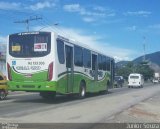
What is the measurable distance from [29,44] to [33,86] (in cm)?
226

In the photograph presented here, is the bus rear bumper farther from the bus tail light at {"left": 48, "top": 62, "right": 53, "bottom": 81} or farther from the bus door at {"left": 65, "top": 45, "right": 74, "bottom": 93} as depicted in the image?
the bus door at {"left": 65, "top": 45, "right": 74, "bottom": 93}

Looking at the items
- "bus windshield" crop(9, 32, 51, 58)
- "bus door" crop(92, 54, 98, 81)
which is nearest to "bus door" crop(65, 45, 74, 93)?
"bus windshield" crop(9, 32, 51, 58)

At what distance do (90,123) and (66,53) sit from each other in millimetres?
9806

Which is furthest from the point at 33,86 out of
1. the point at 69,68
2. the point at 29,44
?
the point at 69,68

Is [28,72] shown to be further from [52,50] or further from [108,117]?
[108,117]

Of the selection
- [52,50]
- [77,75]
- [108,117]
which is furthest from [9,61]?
[108,117]

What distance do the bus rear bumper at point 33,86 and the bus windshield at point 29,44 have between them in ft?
4.84

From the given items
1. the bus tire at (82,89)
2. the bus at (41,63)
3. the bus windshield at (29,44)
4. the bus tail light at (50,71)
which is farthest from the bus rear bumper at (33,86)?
the bus tire at (82,89)

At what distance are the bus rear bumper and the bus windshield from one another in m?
1.48

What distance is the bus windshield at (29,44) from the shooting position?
71.5ft

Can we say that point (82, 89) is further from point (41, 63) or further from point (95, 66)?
point (41, 63)

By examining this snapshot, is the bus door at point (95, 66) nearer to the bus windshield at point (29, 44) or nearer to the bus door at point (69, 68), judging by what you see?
the bus door at point (69, 68)

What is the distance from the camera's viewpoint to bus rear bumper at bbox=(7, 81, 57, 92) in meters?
21.3

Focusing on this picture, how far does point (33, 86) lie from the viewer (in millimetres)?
21734
